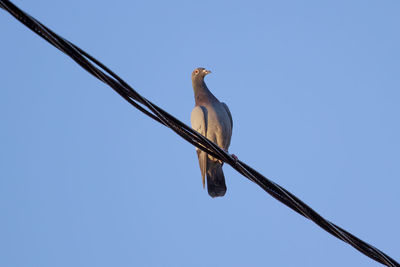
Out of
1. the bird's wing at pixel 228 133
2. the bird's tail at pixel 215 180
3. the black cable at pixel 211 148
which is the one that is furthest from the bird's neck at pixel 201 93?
the black cable at pixel 211 148

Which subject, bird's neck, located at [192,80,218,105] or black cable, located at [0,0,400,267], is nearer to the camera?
black cable, located at [0,0,400,267]

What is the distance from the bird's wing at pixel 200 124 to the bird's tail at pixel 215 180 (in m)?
0.06

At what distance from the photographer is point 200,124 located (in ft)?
19.9

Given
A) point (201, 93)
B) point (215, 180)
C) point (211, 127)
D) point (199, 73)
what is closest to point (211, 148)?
point (215, 180)

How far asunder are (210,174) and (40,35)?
139 inches

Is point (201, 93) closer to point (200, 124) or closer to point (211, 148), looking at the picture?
point (200, 124)

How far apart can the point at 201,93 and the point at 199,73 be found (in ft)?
1.34

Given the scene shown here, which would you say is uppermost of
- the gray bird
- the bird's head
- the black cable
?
the bird's head

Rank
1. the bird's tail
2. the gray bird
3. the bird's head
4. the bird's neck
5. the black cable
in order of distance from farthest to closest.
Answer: the bird's head < the bird's neck < the gray bird < the bird's tail < the black cable

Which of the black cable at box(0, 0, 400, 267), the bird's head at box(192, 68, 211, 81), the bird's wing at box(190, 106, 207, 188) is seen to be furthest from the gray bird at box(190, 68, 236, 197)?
the black cable at box(0, 0, 400, 267)

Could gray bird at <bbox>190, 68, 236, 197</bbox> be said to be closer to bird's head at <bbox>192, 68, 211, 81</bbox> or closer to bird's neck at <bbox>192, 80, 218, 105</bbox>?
bird's neck at <bbox>192, 80, 218, 105</bbox>

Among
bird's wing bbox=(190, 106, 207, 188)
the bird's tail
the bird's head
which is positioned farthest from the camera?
the bird's head

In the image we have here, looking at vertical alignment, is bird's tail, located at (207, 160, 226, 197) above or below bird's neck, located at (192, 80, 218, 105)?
below

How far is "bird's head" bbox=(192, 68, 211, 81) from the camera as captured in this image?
693 cm
